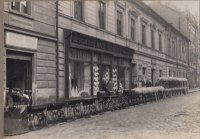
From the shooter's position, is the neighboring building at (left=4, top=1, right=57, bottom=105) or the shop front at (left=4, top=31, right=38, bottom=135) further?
the neighboring building at (left=4, top=1, right=57, bottom=105)

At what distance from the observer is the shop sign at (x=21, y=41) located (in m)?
5.52

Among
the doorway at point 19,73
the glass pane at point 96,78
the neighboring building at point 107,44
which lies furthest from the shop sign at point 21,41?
the glass pane at point 96,78

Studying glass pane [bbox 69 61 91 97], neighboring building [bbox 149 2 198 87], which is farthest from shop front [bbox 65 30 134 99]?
neighboring building [bbox 149 2 198 87]

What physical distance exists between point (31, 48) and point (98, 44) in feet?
8.11

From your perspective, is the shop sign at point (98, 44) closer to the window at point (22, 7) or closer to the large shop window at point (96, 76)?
the large shop window at point (96, 76)

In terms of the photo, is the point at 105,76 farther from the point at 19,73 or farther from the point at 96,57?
the point at 19,73

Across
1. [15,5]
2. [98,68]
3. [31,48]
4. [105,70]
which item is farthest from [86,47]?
[15,5]

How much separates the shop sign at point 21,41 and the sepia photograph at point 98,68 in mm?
21

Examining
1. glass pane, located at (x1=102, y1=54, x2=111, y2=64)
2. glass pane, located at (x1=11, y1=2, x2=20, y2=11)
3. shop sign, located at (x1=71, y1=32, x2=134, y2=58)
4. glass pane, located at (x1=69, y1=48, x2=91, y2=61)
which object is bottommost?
glass pane, located at (x1=102, y1=54, x2=111, y2=64)

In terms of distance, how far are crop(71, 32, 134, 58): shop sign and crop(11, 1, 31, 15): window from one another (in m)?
1.78

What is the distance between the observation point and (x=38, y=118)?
5746 mm

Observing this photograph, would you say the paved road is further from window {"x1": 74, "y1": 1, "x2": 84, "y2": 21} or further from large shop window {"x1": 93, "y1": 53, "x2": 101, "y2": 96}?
window {"x1": 74, "y1": 1, "x2": 84, "y2": 21}

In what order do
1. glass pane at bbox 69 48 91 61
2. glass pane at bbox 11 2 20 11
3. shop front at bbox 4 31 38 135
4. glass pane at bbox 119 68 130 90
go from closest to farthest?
→ shop front at bbox 4 31 38 135
glass pane at bbox 11 2 20 11
glass pane at bbox 119 68 130 90
glass pane at bbox 69 48 91 61

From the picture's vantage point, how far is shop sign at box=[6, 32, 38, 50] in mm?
5520
